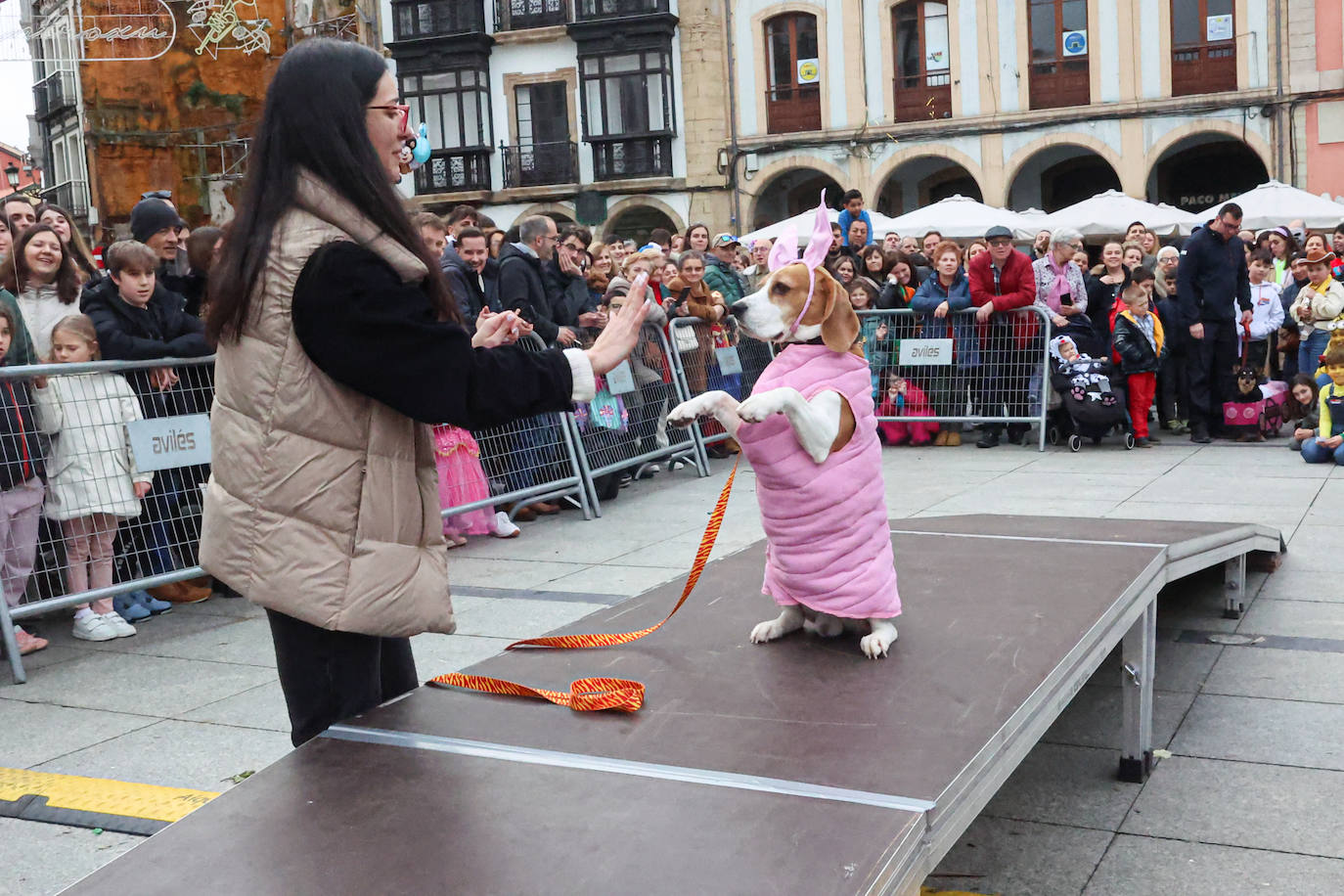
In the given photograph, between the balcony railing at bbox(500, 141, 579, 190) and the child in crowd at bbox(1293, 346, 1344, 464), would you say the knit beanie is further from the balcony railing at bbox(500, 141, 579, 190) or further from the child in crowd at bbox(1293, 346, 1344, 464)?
the balcony railing at bbox(500, 141, 579, 190)

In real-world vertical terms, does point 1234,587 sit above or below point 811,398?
below

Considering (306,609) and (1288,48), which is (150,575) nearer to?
(306,609)

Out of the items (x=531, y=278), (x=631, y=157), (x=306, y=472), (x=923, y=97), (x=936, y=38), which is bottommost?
(x=306, y=472)

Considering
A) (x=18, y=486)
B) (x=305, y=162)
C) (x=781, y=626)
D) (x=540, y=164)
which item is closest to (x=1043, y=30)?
(x=540, y=164)

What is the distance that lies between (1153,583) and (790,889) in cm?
264

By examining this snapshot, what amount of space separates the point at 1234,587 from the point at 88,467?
523cm

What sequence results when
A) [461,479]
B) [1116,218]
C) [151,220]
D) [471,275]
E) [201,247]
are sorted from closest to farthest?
[201,247] → [151,220] → [461,479] → [471,275] → [1116,218]

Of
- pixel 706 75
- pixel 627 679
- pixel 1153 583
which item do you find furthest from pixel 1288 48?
pixel 627 679

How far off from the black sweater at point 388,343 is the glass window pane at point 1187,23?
26.5 meters

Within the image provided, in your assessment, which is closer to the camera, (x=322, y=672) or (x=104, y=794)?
(x=322, y=672)

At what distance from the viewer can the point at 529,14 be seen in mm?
31094

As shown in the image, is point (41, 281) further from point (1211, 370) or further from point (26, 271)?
point (1211, 370)

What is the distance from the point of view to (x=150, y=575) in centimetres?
634

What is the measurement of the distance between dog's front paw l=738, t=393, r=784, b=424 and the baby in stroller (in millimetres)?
8136
